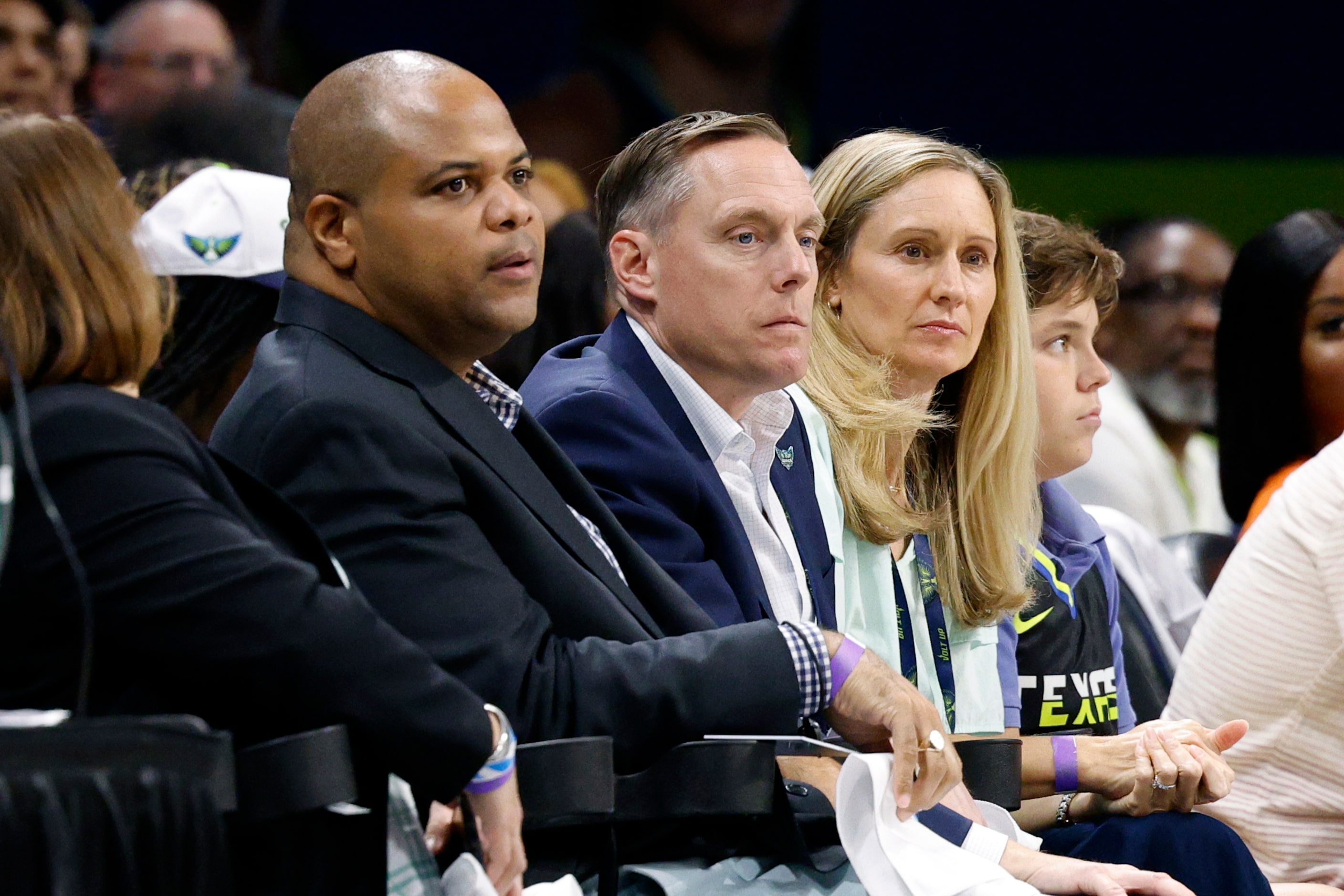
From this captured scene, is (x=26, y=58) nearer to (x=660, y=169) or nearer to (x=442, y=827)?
(x=660, y=169)

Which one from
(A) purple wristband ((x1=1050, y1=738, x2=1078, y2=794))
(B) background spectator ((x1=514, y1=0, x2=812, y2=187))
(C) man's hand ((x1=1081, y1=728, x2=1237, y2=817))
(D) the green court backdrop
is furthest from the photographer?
(D) the green court backdrop

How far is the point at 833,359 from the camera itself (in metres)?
2.95

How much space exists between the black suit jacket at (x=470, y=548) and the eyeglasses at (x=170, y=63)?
9.99ft

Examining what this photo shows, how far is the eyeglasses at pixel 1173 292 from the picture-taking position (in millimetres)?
5965

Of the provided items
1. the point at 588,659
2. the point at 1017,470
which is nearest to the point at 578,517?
the point at 588,659

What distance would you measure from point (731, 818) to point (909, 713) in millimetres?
251

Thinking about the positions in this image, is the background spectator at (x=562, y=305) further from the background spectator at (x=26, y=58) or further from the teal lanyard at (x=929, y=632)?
the background spectator at (x=26, y=58)

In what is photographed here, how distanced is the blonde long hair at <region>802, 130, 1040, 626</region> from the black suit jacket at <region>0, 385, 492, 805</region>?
49.6 inches

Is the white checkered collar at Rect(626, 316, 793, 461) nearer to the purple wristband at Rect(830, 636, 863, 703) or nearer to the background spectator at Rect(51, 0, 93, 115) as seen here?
the purple wristband at Rect(830, 636, 863, 703)

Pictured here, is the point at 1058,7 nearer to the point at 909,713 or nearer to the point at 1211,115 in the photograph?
the point at 1211,115

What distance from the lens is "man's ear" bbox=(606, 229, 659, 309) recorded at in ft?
8.89

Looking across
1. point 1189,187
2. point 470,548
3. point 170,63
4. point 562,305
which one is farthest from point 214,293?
point 1189,187

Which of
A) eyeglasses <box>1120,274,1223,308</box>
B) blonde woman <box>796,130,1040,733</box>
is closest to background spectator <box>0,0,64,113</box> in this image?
blonde woman <box>796,130,1040,733</box>

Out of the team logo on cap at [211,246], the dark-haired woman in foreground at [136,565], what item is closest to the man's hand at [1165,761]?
the dark-haired woman in foreground at [136,565]
